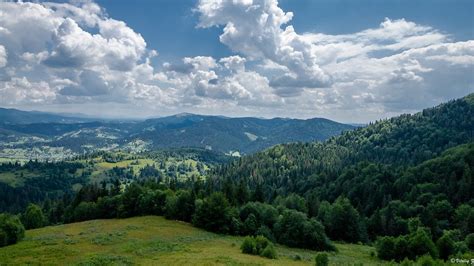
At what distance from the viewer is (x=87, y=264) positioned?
48719 mm

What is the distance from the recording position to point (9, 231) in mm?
72062

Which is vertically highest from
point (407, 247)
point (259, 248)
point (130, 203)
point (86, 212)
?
point (407, 247)

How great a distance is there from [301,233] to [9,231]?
5940cm

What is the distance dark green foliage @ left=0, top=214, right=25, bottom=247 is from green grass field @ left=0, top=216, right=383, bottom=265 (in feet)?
7.45

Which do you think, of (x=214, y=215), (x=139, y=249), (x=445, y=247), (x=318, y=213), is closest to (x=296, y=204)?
(x=318, y=213)

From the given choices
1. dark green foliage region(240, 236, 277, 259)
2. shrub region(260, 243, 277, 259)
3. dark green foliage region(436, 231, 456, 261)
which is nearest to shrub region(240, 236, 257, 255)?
dark green foliage region(240, 236, 277, 259)

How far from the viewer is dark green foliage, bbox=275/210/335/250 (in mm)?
79375

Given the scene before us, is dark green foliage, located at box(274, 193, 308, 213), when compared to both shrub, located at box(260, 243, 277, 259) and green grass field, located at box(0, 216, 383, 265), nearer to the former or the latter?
green grass field, located at box(0, 216, 383, 265)

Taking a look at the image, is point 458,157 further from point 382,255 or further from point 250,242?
point 250,242

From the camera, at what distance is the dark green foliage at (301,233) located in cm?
7938

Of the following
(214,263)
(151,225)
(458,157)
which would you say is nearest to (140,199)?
(151,225)

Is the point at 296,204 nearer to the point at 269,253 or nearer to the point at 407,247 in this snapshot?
the point at 407,247

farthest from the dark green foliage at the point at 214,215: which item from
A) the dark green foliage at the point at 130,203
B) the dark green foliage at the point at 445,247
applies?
the dark green foliage at the point at 445,247

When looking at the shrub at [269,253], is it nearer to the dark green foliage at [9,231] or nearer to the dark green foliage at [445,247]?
the dark green foliage at [445,247]
